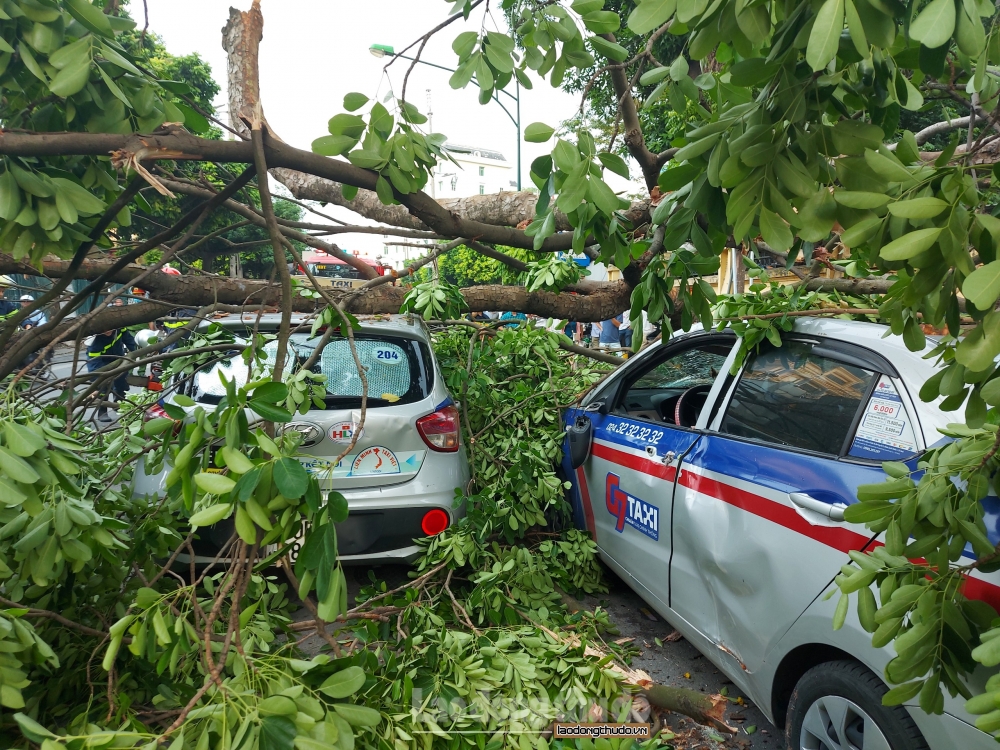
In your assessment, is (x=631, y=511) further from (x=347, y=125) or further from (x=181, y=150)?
(x=181, y=150)

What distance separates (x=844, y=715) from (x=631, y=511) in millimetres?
1380

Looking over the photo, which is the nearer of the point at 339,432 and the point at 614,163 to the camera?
the point at 614,163

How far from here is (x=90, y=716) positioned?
204 centimetres

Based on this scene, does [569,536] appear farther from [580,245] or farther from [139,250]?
[139,250]

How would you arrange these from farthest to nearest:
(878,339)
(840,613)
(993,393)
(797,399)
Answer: (797,399) < (878,339) < (840,613) < (993,393)

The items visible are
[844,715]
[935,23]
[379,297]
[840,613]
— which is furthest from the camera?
[379,297]

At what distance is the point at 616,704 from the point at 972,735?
112 centimetres

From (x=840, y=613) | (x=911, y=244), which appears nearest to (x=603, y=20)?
(x=911, y=244)

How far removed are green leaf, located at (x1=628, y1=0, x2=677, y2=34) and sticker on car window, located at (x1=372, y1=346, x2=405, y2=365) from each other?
2869 millimetres

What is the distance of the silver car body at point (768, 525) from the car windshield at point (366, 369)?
1.32 metres

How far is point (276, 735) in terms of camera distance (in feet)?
4.25

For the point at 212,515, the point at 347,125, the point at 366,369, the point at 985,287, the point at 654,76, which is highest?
the point at 654,76

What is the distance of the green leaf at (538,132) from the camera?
1871 millimetres

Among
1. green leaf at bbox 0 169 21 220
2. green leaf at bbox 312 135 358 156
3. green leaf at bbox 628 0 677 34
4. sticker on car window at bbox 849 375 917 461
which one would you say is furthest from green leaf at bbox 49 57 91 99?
sticker on car window at bbox 849 375 917 461
